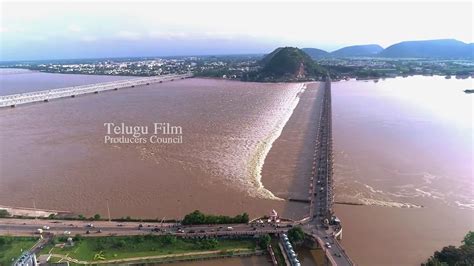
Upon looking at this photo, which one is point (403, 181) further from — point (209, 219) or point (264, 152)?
point (209, 219)

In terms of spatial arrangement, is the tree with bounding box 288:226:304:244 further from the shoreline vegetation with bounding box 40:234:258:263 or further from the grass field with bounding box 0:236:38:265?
the grass field with bounding box 0:236:38:265

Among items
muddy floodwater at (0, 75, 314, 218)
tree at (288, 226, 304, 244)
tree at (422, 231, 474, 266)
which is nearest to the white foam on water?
muddy floodwater at (0, 75, 314, 218)

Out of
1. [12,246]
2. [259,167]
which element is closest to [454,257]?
[259,167]

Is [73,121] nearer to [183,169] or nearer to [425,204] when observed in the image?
[183,169]

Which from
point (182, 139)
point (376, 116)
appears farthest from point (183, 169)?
point (376, 116)

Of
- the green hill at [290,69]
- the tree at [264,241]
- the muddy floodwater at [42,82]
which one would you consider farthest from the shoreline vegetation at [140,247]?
the green hill at [290,69]
